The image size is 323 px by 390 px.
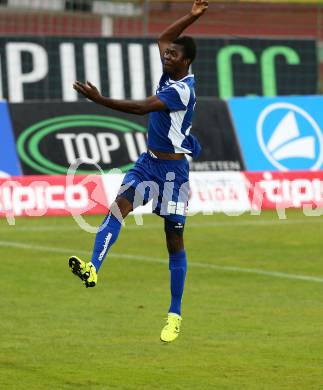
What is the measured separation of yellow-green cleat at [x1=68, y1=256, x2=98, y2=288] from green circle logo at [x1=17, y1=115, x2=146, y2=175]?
1154cm

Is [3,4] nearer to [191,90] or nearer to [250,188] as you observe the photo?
[250,188]

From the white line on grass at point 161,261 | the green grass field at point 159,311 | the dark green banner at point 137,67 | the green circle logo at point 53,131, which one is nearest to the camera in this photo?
the green grass field at point 159,311

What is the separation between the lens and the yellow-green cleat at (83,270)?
406 inches

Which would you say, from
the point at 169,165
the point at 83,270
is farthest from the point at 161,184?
the point at 83,270

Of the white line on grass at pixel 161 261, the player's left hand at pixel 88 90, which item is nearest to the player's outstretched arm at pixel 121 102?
the player's left hand at pixel 88 90

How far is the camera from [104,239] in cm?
1098

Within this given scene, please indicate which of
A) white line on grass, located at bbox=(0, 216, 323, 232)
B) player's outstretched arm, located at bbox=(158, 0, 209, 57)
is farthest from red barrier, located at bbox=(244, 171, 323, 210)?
player's outstretched arm, located at bbox=(158, 0, 209, 57)

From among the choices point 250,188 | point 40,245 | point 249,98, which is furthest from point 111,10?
point 40,245

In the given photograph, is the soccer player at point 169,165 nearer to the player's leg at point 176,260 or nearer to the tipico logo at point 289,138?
the player's leg at point 176,260

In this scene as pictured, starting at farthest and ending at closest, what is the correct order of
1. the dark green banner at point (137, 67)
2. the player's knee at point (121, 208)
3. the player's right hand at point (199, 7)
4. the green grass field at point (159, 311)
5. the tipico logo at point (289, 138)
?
1. the dark green banner at point (137, 67)
2. the tipico logo at point (289, 138)
3. the player's right hand at point (199, 7)
4. the player's knee at point (121, 208)
5. the green grass field at point (159, 311)

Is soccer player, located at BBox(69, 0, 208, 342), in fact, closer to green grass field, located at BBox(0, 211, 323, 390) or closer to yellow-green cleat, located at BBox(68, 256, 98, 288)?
yellow-green cleat, located at BBox(68, 256, 98, 288)

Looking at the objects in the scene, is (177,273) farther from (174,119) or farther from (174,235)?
(174,119)

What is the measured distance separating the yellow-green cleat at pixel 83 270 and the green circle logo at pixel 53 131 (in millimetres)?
11537

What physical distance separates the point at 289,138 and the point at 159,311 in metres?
10.7
